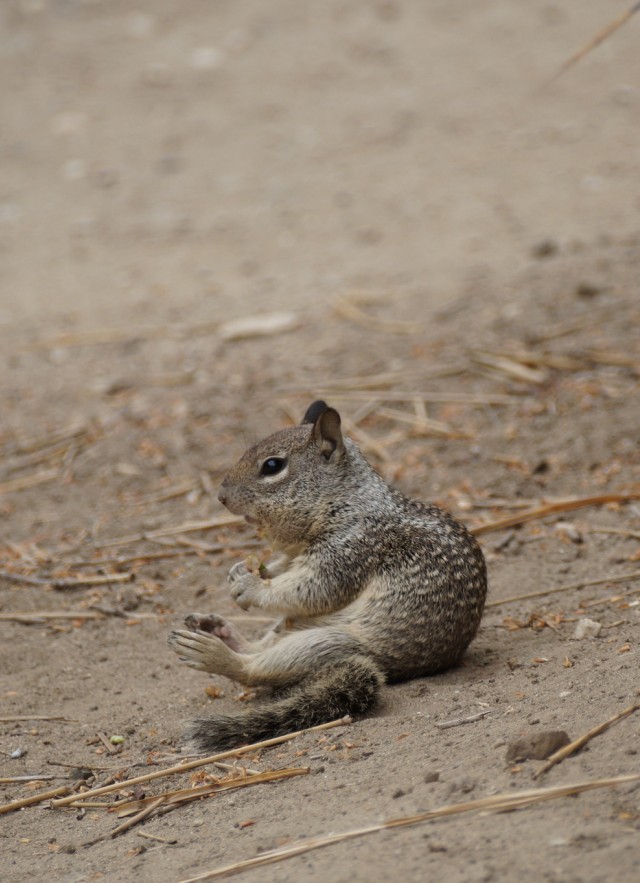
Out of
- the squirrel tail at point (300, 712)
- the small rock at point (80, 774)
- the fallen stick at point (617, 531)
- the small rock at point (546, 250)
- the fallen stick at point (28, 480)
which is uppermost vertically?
the squirrel tail at point (300, 712)

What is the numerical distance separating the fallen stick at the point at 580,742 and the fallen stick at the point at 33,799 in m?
1.41

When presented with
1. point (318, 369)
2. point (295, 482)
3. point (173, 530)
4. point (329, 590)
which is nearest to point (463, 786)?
point (329, 590)

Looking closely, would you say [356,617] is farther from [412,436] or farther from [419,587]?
[412,436]

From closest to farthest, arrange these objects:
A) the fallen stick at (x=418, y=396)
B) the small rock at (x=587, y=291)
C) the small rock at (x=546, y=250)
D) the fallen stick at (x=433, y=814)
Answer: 1. the fallen stick at (x=433, y=814)
2. the fallen stick at (x=418, y=396)
3. the small rock at (x=587, y=291)
4. the small rock at (x=546, y=250)

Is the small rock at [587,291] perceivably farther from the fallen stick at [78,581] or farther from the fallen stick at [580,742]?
the fallen stick at [580,742]

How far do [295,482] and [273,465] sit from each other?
3.7 inches

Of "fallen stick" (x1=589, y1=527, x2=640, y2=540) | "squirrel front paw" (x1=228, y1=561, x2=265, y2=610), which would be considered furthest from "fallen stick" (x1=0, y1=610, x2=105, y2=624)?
"fallen stick" (x1=589, y1=527, x2=640, y2=540)

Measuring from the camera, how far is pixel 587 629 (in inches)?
149

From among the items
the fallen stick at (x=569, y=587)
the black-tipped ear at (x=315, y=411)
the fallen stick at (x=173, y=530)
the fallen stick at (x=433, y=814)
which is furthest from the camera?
the fallen stick at (x=173, y=530)

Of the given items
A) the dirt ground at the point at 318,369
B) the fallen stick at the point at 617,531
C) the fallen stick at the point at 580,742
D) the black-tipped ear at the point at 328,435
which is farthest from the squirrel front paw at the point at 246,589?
the fallen stick at the point at 617,531

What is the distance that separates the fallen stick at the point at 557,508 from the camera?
4891mm

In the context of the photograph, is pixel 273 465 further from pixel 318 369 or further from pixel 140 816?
pixel 318 369

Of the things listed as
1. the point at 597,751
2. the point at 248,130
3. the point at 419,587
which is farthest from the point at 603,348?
the point at 248,130

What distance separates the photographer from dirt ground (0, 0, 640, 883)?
9.57 ft
